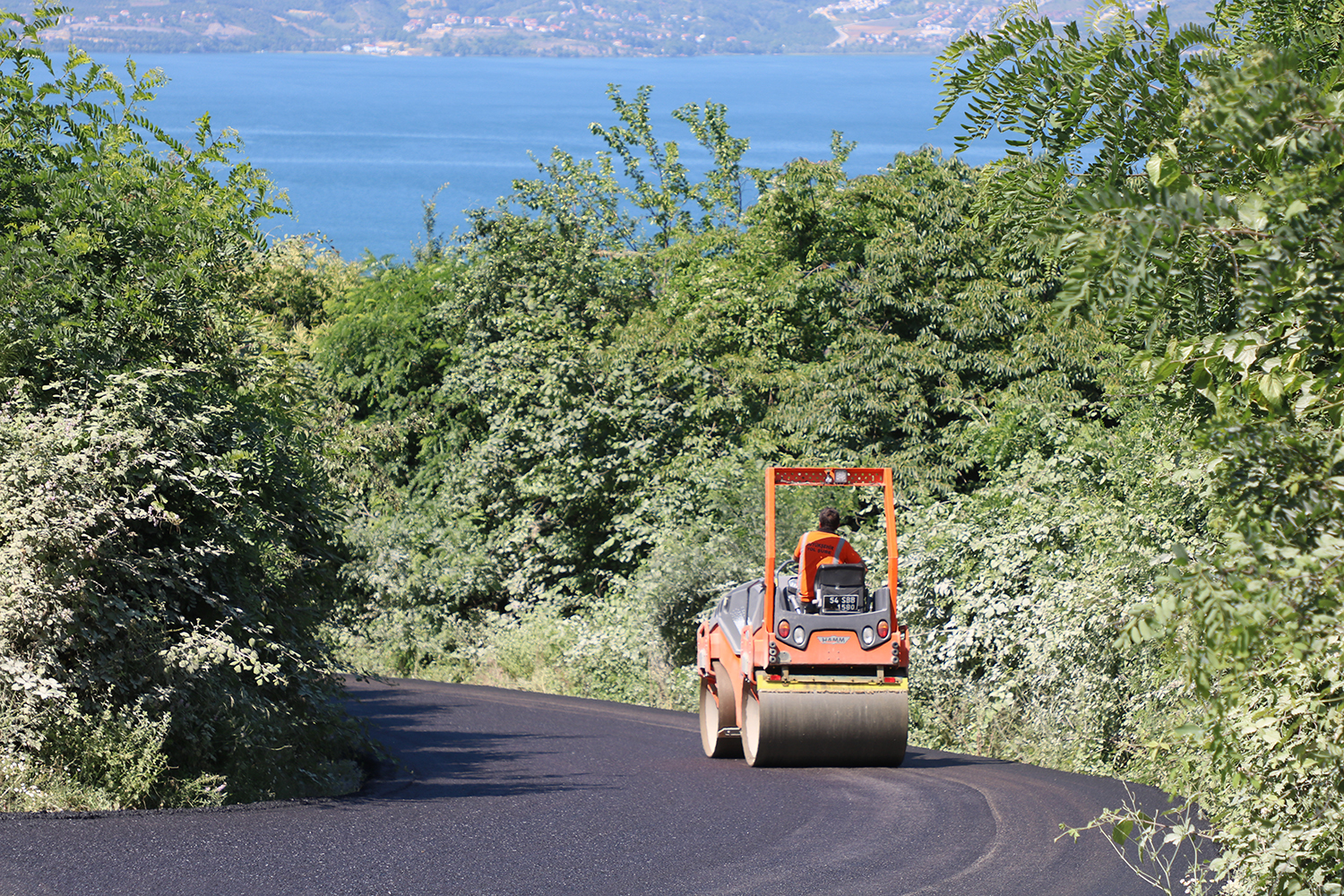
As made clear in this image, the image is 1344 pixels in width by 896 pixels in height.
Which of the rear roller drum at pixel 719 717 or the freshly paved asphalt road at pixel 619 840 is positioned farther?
the rear roller drum at pixel 719 717

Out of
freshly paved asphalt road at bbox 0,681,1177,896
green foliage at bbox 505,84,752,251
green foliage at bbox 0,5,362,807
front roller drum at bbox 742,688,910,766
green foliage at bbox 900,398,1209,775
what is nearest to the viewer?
freshly paved asphalt road at bbox 0,681,1177,896

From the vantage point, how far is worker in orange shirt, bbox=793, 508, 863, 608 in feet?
35.2

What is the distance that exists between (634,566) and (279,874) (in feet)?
65.2

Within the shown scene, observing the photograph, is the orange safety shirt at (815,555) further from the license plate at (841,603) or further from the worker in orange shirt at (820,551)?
the license plate at (841,603)

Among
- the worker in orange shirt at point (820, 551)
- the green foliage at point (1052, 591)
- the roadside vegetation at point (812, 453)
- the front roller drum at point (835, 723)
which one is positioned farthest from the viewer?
the green foliage at point (1052, 591)

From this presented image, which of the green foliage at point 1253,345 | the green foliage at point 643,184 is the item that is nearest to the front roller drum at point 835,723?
the green foliage at point 1253,345

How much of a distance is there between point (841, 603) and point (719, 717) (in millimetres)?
1970

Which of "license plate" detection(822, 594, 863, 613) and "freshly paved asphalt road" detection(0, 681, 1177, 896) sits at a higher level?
"license plate" detection(822, 594, 863, 613)

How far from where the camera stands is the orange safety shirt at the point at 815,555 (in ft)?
35.2

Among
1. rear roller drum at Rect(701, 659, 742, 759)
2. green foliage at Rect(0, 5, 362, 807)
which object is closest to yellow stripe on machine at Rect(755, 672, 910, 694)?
rear roller drum at Rect(701, 659, 742, 759)

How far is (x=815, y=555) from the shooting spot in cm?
1086

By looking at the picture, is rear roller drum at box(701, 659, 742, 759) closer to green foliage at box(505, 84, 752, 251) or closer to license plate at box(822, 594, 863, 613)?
license plate at box(822, 594, 863, 613)

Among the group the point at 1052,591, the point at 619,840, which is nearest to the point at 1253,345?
the point at 619,840

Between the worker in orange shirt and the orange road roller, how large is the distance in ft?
0.06
